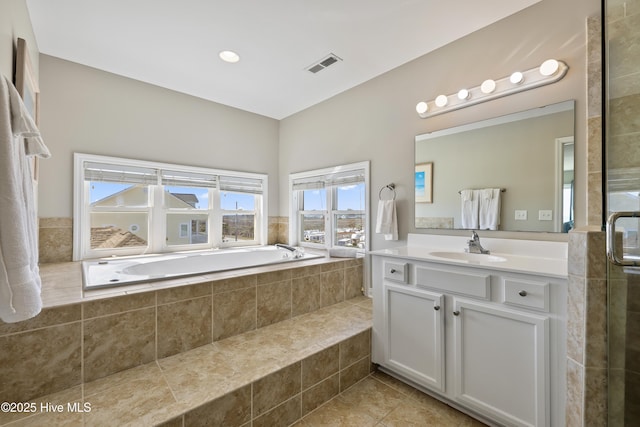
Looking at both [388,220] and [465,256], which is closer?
[465,256]

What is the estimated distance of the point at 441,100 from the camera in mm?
2240

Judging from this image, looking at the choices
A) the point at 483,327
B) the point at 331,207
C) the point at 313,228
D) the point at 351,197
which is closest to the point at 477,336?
the point at 483,327

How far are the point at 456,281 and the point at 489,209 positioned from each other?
0.73 m

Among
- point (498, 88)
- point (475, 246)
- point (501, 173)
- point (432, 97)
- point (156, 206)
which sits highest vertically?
point (432, 97)

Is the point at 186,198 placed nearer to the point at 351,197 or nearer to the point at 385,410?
the point at 351,197

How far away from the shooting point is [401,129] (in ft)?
8.41

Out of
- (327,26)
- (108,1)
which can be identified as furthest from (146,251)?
(327,26)

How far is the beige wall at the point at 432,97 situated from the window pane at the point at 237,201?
79cm

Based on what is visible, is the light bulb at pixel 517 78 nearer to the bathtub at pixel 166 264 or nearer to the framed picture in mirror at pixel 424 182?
the framed picture in mirror at pixel 424 182

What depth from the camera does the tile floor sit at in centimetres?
159

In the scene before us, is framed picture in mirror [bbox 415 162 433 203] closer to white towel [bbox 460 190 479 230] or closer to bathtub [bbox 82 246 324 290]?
white towel [bbox 460 190 479 230]

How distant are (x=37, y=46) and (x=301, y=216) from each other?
305 cm

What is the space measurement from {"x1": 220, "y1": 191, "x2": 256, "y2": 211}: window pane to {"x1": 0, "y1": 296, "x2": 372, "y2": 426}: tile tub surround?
6.76 feet

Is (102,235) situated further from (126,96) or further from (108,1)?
(108,1)
